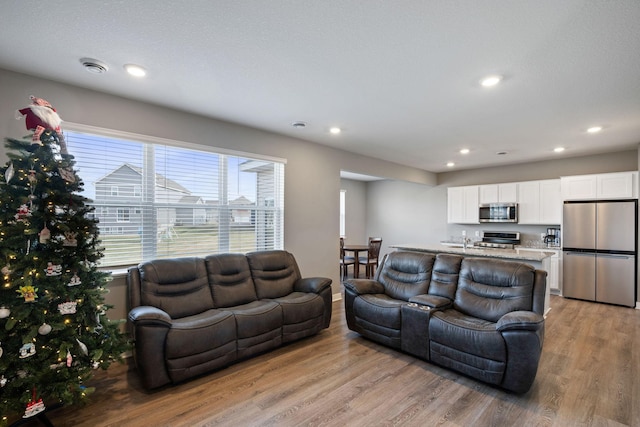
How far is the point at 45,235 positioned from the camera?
81.6 inches

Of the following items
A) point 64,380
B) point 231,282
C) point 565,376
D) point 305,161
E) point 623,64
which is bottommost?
point 565,376

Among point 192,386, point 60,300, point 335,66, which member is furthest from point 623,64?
point 60,300

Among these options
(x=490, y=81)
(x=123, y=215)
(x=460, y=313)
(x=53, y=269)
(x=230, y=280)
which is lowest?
(x=460, y=313)

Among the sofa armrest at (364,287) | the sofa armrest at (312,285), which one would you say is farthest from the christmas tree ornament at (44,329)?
the sofa armrest at (364,287)

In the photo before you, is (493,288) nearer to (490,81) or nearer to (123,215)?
(490,81)

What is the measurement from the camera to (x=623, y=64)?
237 cm

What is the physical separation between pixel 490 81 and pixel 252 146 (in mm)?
2887

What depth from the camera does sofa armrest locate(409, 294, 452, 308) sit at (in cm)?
310

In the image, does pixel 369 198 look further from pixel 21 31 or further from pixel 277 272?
pixel 21 31

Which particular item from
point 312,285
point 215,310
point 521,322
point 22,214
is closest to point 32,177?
point 22,214

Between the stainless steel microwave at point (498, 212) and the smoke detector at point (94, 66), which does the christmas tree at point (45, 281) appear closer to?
the smoke detector at point (94, 66)

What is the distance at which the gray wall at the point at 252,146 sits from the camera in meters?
2.69

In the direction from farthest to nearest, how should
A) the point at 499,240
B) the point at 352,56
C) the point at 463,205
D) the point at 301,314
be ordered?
the point at 463,205, the point at 499,240, the point at 301,314, the point at 352,56

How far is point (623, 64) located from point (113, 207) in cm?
472
